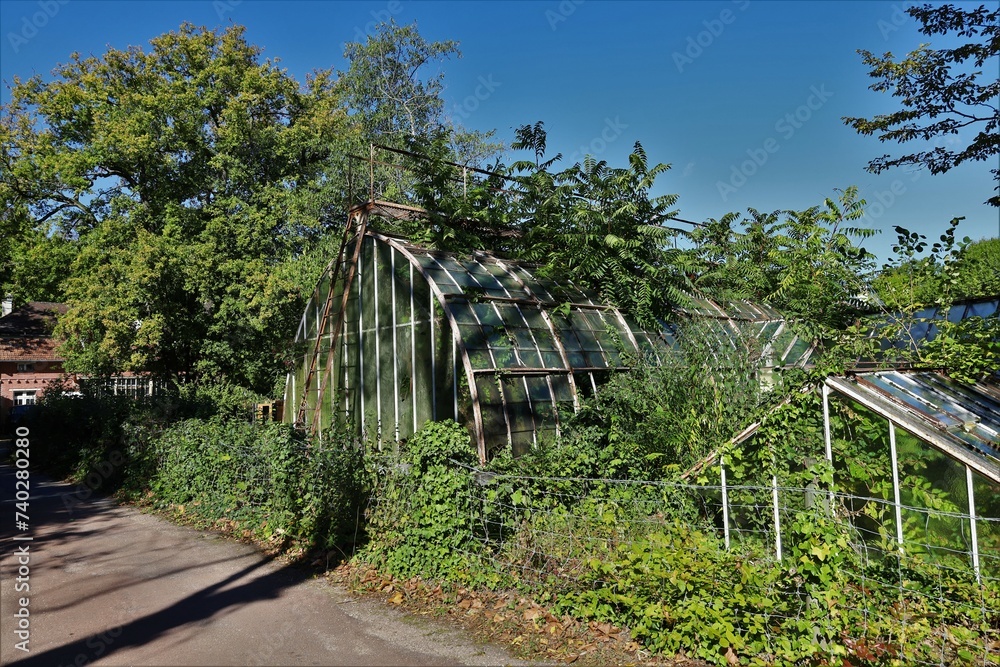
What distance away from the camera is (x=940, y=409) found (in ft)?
25.6

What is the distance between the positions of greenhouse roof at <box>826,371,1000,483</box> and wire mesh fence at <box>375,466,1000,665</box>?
2.09 ft

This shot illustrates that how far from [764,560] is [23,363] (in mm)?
39258

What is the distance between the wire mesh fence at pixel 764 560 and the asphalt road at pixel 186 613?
122 cm

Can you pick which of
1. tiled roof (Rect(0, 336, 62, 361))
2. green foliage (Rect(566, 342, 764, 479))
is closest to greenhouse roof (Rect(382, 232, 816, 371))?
green foliage (Rect(566, 342, 764, 479))

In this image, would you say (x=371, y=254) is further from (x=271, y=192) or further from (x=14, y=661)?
(x=271, y=192)

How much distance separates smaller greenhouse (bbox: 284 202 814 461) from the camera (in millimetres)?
10852

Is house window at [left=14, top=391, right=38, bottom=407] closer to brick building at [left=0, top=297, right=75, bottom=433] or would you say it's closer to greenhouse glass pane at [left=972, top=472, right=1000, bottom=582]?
brick building at [left=0, top=297, right=75, bottom=433]

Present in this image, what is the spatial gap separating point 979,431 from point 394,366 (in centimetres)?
912

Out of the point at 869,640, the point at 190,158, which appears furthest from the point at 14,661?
the point at 190,158

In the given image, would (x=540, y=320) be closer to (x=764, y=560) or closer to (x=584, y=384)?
(x=584, y=384)

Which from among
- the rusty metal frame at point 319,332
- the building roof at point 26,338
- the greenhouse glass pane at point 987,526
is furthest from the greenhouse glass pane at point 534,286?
the building roof at point 26,338

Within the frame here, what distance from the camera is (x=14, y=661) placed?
5973mm

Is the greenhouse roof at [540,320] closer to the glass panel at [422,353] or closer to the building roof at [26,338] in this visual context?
the glass panel at [422,353]

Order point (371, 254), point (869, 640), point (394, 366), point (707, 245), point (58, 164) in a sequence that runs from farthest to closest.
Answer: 1. point (58, 164)
2. point (707, 245)
3. point (371, 254)
4. point (394, 366)
5. point (869, 640)
